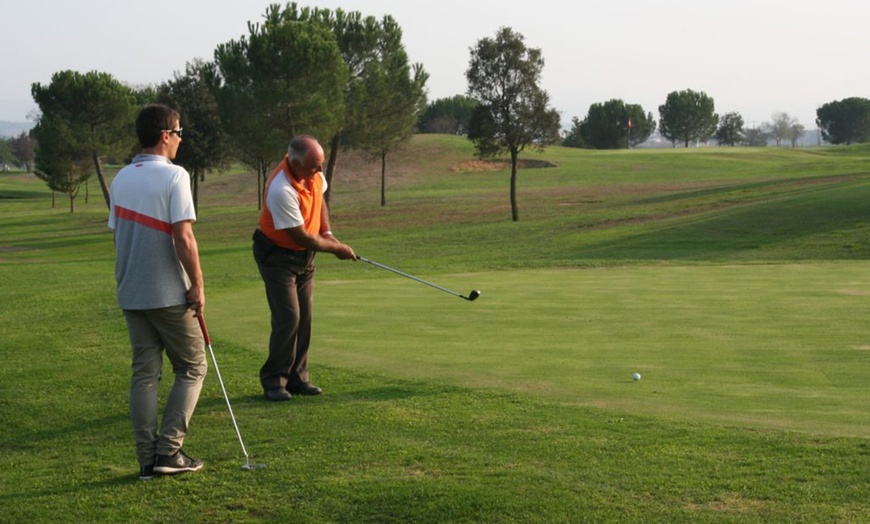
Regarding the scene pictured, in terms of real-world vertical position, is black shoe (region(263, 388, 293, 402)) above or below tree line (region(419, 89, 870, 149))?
below

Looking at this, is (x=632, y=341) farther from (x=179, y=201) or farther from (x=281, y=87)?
(x=281, y=87)

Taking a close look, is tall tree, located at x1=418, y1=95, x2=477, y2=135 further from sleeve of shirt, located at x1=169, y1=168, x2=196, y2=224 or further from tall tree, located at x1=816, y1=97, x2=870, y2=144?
sleeve of shirt, located at x1=169, y1=168, x2=196, y2=224

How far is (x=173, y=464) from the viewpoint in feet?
21.3

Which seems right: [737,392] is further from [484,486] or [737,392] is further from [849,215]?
[849,215]

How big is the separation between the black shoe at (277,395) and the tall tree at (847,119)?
169m

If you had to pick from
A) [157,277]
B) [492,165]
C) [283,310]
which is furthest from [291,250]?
[492,165]

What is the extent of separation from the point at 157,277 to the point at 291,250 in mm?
2376

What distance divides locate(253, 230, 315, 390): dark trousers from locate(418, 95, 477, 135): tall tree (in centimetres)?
15000

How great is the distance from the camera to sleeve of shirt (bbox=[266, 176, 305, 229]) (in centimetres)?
854

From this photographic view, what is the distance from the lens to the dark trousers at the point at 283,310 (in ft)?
29.0

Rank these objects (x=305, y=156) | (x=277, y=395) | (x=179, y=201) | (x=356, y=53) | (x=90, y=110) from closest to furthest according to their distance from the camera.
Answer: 1. (x=179, y=201)
2. (x=305, y=156)
3. (x=277, y=395)
4. (x=356, y=53)
5. (x=90, y=110)

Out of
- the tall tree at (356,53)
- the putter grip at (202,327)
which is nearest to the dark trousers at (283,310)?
the putter grip at (202,327)

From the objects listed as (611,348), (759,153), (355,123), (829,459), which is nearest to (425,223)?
(355,123)

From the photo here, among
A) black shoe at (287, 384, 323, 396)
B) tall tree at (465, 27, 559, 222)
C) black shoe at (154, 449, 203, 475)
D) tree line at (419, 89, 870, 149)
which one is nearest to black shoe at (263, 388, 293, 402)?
black shoe at (287, 384, 323, 396)
